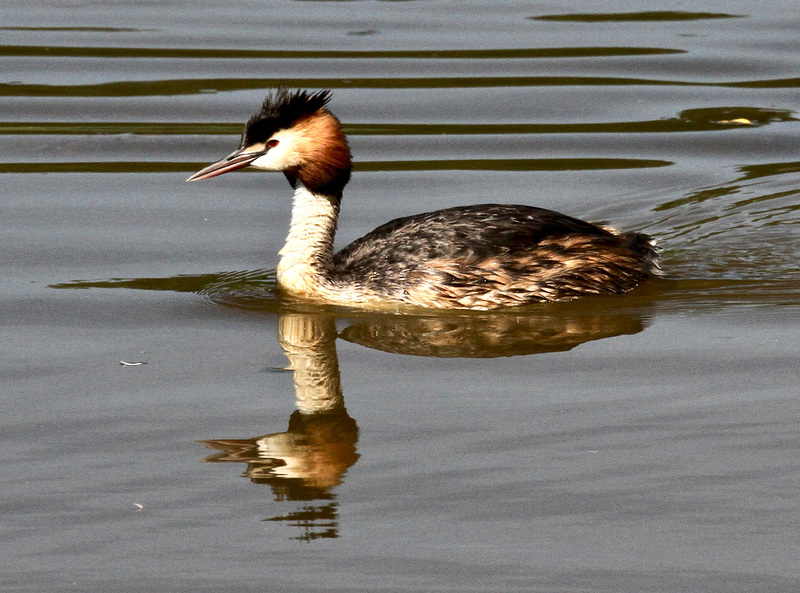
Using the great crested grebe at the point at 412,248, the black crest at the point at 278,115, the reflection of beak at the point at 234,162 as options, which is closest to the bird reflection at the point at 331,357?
the great crested grebe at the point at 412,248

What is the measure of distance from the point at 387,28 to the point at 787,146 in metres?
6.73

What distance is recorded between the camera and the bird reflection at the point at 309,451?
5469 millimetres

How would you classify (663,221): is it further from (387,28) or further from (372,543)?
(387,28)

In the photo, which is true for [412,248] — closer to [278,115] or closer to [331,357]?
[278,115]

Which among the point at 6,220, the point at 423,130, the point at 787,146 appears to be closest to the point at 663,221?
the point at 787,146

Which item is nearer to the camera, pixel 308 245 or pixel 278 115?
pixel 278 115

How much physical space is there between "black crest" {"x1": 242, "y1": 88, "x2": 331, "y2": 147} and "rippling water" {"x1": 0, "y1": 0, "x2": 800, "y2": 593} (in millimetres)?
956

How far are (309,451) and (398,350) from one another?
1634 millimetres

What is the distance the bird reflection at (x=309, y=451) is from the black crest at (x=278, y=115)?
6.15 feet

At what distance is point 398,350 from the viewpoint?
7688mm

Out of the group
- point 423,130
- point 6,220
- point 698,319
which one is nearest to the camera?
point 698,319

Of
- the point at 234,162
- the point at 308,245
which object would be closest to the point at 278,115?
the point at 234,162

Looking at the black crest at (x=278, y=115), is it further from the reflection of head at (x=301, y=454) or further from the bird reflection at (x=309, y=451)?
the reflection of head at (x=301, y=454)

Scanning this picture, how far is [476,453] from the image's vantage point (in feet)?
19.7
